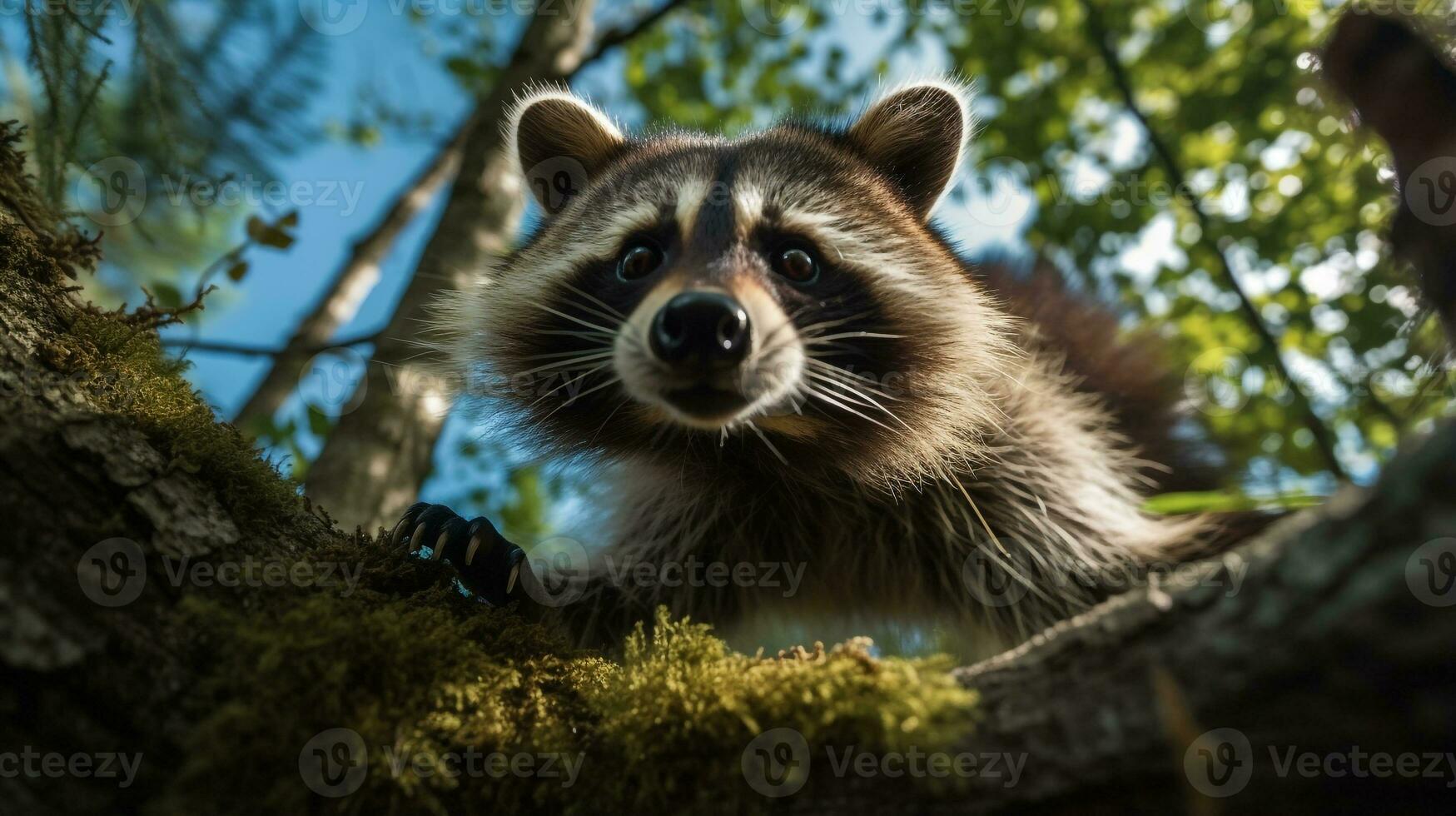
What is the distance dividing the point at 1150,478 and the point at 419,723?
4.46 m

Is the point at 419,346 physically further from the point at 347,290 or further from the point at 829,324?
the point at 347,290

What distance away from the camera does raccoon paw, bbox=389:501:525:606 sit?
9.35 ft

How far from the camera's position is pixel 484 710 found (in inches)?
79.4

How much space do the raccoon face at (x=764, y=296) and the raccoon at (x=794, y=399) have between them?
11 millimetres

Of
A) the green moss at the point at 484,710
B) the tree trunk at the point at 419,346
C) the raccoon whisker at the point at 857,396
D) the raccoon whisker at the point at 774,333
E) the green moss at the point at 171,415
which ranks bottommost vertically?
the green moss at the point at 484,710

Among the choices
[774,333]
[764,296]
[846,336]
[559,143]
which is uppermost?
[559,143]

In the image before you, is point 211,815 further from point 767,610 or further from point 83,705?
point 767,610

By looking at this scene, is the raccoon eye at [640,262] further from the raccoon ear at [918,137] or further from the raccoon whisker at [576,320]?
the raccoon ear at [918,137]

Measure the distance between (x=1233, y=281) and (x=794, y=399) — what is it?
266 centimetres

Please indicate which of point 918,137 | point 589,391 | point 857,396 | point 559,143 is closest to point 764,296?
point 857,396

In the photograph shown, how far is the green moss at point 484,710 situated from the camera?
169cm

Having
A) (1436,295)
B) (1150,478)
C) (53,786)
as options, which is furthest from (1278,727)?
(1150,478)

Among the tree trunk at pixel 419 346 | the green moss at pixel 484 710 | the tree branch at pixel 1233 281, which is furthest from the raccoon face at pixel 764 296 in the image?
the tree branch at pixel 1233 281

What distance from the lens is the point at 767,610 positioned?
13.4ft
